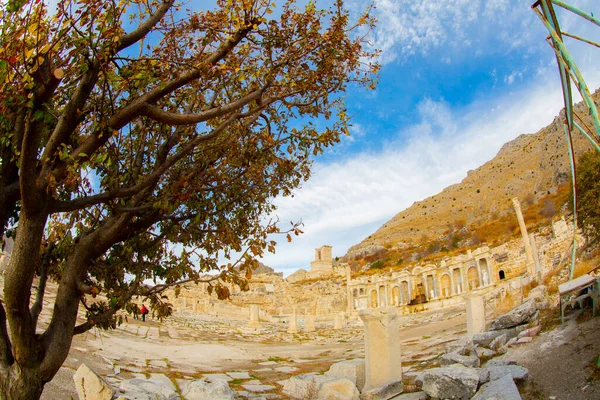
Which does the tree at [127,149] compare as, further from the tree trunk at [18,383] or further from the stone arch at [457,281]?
the stone arch at [457,281]

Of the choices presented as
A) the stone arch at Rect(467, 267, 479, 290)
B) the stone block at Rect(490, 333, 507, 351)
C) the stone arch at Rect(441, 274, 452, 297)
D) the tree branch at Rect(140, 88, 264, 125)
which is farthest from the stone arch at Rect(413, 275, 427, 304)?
the tree branch at Rect(140, 88, 264, 125)

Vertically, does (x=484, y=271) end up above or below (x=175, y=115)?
below

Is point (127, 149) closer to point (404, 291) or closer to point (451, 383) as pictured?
point (451, 383)

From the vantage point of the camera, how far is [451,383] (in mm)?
6074

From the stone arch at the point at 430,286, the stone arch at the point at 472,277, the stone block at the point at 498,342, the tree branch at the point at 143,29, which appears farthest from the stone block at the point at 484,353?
the stone arch at the point at 430,286

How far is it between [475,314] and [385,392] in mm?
6190

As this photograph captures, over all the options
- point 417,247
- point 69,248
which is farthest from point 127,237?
point 417,247

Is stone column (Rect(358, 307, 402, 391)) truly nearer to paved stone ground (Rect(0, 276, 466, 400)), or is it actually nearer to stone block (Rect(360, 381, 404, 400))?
stone block (Rect(360, 381, 404, 400))

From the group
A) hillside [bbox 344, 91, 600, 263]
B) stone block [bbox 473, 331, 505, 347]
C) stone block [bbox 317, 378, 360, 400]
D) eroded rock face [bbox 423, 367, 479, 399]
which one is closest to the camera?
eroded rock face [bbox 423, 367, 479, 399]

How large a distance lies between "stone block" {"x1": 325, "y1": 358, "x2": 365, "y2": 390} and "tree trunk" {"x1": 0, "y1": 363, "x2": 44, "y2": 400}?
5.97m

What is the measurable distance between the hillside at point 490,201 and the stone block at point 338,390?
50469 millimetres

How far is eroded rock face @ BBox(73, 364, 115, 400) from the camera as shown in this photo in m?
5.99

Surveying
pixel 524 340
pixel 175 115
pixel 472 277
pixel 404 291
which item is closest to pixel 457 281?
pixel 472 277

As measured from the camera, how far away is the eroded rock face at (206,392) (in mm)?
6793
